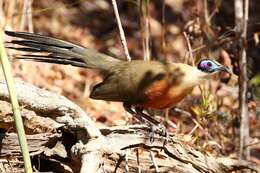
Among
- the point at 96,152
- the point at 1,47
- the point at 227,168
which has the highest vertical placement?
the point at 1,47

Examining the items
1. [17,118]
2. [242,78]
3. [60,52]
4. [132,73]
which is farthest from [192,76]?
[17,118]

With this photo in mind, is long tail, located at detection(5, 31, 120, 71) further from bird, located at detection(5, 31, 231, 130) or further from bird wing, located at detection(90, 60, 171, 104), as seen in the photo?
bird wing, located at detection(90, 60, 171, 104)

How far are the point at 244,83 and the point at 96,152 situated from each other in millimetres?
1673

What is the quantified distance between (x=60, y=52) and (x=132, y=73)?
472 mm

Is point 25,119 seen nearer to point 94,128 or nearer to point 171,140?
point 94,128

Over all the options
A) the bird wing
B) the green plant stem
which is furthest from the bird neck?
the green plant stem

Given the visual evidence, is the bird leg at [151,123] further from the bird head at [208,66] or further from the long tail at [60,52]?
the bird head at [208,66]

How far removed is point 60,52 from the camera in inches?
153

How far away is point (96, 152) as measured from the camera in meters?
3.49

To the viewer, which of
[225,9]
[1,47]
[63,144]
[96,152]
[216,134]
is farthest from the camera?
[225,9]

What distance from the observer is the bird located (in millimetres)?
3791

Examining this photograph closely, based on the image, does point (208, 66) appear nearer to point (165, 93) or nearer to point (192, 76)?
point (192, 76)

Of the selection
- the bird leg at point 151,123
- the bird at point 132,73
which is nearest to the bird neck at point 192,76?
the bird at point 132,73

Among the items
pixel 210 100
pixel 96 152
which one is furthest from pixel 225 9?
pixel 96 152
